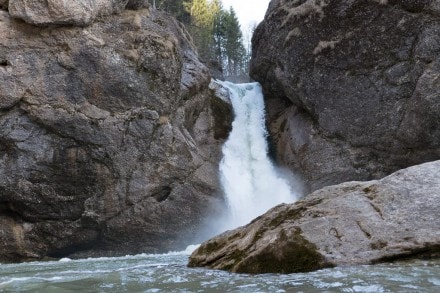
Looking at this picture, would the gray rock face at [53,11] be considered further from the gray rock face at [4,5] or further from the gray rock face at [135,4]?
the gray rock face at [135,4]

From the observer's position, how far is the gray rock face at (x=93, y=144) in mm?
15969

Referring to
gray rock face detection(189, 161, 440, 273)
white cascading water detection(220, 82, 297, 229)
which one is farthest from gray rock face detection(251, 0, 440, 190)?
gray rock face detection(189, 161, 440, 273)

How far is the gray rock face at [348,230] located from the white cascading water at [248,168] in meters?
11.1

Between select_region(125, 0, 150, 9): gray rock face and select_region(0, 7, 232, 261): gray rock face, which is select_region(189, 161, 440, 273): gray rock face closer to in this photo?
select_region(0, 7, 232, 261): gray rock face

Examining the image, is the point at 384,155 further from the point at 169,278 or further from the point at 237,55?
the point at 237,55

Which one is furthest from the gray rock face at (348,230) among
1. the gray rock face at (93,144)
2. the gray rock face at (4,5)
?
the gray rock face at (4,5)

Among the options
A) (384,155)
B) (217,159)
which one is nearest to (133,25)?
(217,159)

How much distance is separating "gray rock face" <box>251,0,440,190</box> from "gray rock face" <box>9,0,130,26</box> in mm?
8757

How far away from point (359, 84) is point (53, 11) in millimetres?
11778

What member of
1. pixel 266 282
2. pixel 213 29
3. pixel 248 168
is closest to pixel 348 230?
pixel 266 282

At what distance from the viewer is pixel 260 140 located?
875 inches

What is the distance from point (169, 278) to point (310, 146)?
14120mm

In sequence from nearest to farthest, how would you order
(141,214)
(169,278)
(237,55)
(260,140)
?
(169,278) → (141,214) → (260,140) → (237,55)

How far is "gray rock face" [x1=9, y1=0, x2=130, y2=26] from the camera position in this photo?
15938mm
